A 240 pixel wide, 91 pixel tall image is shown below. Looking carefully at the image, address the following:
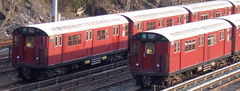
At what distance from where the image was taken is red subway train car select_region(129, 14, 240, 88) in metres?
20.3

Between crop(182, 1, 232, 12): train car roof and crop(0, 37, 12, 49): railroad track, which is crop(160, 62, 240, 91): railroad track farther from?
crop(0, 37, 12, 49): railroad track

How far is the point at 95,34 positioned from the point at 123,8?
2390 centimetres

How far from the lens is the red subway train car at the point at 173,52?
2034cm

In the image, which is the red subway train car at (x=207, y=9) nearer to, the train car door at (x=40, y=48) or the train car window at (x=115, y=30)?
the train car window at (x=115, y=30)

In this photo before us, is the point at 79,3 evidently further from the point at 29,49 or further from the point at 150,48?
the point at 150,48

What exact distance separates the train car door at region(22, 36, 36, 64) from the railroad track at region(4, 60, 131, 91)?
133cm

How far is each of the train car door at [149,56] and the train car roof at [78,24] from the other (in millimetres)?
4826

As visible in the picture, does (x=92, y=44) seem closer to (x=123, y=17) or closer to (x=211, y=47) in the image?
(x=123, y=17)

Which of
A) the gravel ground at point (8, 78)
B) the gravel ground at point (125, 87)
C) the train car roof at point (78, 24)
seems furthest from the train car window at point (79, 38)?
the gravel ground at point (8, 78)

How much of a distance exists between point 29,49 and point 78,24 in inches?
121

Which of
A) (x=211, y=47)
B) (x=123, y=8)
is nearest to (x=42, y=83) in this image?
(x=211, y=47)

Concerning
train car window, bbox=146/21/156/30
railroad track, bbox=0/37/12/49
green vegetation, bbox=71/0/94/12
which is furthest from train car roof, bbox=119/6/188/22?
green vegetation, bbox=71/0/94/12

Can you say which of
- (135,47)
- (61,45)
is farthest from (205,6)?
(135,47)

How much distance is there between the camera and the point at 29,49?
23031 millimetres
